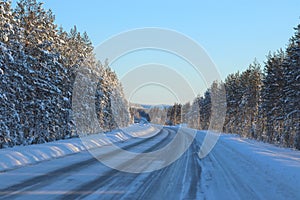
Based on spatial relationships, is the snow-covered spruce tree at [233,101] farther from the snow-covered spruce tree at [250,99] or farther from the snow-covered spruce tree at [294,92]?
the snow-covered spruce tree at [294,92]

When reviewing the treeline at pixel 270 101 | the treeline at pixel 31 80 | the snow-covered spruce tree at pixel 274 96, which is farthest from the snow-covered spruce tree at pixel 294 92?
the treeline at pixel 31 80

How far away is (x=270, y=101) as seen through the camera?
35.9 meters

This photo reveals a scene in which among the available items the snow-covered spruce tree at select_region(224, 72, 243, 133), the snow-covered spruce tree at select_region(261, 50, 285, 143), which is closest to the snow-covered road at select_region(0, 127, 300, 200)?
the snow-covered spruce tree at select_region(261, 50, 285, 143)

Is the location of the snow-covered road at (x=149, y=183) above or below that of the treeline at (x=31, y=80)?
below

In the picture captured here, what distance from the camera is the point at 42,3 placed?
2491 centimetres

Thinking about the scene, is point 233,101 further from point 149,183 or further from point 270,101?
point 149,183

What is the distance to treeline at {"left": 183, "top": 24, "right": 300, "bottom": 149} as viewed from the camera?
1083 inches

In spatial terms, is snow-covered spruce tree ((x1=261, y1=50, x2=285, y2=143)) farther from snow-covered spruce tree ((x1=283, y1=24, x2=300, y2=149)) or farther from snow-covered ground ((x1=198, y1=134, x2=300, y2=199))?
snow-covered ground ((x1=198, y1=134, x2=300, y2=199))

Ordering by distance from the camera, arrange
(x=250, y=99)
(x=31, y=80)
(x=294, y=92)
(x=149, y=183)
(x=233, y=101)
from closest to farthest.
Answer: (x=149, y=183) → (x=31, y=80) → (x=294, y=92) → (x=250, y=99) → (x=233, y=101)

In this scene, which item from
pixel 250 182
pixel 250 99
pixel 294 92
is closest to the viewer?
pixel 250 182

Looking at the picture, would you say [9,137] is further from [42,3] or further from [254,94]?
[254,94]

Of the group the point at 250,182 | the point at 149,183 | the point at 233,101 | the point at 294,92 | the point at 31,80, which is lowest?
the point at 149,183

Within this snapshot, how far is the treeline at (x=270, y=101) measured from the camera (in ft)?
90.2

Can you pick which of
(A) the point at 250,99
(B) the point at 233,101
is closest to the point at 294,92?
(A) the point at 250,99
